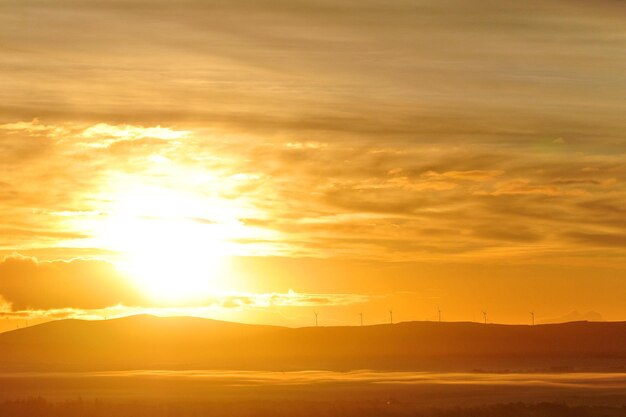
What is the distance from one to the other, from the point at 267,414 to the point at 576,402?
25.6 meters

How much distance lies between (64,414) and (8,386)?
72793mm

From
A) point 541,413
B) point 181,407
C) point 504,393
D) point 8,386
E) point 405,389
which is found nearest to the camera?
point 541,413

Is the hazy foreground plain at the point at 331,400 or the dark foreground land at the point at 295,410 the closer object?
the dark foreground land at the point at 295,410

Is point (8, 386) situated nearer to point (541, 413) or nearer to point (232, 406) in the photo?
point (232, 406)

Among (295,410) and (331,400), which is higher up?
(331,400)

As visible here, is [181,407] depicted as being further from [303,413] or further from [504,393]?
[504,393]

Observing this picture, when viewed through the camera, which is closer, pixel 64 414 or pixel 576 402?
pixel 64 414

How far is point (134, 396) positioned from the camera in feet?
314

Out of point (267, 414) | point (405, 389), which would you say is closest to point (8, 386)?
point (405, 389)

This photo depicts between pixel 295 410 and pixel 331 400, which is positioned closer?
pixel 295 410

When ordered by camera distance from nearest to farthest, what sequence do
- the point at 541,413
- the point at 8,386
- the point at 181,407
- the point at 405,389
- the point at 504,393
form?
the point at 541,413 < the point at 181,407 < the point at 504,393 < the point at 405,389 < the point at 8,386

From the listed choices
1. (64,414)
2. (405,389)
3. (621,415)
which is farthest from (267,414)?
(405,389)

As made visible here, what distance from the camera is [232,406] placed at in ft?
238

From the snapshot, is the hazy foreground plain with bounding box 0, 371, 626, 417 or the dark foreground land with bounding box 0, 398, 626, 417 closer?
the dark foreground land with bounding box 0, 398, 626, 417
